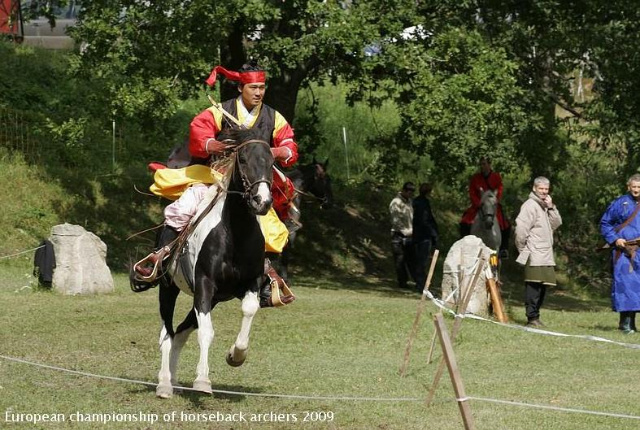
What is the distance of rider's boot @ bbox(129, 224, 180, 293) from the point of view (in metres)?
10.9

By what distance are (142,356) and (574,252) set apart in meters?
20.9

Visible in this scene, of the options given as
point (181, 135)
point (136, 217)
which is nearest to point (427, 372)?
point (136, 217)

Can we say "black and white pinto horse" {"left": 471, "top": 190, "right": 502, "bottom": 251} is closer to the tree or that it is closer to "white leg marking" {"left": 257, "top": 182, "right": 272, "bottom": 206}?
the tree

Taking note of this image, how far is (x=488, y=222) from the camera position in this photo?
944 inches

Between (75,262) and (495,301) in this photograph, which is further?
(75,262)

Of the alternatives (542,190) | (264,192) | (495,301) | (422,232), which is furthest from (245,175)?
(422,232)

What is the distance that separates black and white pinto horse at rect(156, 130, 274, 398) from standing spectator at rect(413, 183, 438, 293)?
51.5 feet

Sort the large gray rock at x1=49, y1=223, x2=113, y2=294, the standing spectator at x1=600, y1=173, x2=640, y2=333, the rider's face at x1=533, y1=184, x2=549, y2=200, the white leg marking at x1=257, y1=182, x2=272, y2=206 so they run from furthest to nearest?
the large gray rock at x1=49, y1=223, x2=113, y2=294 < the rider's face at x1=533, y1=184, x2=549, y2=200 < the standing spectator at x1=600, y1=173, x2=640, y2=333 < the white leg marking at x1=257, y1=182, x2=272, y2=206

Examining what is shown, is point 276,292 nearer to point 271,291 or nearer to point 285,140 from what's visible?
point 271,291

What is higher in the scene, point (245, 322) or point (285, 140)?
point (285, 140)

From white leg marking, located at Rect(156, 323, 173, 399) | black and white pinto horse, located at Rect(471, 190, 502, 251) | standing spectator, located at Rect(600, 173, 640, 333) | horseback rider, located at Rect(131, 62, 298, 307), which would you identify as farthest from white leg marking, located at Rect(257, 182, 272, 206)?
black and white pinto horse, located at Rect(471, 190, 502, 251)

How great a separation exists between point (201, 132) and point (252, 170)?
100 centimetres

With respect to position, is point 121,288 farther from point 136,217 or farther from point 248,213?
point 248,213

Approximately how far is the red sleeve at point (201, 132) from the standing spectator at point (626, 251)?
8.47 meters
